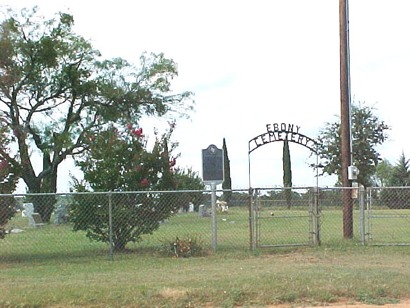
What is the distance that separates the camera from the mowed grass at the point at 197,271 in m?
9.81

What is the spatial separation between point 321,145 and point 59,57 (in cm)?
2459

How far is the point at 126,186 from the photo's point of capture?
17.3 metres

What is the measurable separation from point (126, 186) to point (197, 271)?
4.92 meters

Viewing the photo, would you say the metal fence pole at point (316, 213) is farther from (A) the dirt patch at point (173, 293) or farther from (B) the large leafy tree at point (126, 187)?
(A) the dirt patch at point (173, 293)

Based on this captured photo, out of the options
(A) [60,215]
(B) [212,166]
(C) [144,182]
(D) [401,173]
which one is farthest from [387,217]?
(D) [401,173]

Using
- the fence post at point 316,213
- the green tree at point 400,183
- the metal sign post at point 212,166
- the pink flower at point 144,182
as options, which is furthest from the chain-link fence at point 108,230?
the green tree at point 400,183

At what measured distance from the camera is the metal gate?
16.7 metres

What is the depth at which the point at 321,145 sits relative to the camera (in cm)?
5694

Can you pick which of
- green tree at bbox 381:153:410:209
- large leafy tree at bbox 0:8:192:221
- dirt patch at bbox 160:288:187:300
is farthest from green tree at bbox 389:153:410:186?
dirt patch at bbox 160:288:187:300

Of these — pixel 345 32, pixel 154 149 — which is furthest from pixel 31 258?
pixel 345 32

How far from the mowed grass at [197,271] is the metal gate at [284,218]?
16 cm

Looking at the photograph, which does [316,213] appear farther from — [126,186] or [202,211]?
[202,211]

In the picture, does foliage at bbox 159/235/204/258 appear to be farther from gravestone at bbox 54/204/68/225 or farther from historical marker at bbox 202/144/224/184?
gravestone at bbox 54/204/68/225

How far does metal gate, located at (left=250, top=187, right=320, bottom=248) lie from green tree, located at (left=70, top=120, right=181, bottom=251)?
81.0 inches
